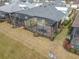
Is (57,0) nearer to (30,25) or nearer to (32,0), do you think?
(32,0)

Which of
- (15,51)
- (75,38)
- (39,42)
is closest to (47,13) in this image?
(39,42)

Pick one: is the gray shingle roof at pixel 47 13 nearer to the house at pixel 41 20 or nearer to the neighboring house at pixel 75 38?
the house at pixel 41 20

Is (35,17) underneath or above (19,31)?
above

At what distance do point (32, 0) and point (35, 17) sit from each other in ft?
52.7

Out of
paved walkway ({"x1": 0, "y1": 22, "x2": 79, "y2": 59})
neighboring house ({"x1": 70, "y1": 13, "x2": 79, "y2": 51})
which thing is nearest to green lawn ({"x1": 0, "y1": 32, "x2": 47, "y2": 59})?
paved walkway ({"x1": 0, "y1": 22, "x2": 79, "y2": 59})

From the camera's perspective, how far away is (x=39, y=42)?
17906 millimetres

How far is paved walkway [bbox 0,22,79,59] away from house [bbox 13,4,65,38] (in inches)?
35.5

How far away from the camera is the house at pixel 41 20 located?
18812mm

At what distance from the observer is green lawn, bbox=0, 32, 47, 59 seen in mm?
14844

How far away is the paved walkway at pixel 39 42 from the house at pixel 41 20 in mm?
903

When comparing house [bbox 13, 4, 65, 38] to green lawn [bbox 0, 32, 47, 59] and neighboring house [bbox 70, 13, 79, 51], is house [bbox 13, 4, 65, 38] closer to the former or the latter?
neighboring house [bbox 70, 13, 79, 51]

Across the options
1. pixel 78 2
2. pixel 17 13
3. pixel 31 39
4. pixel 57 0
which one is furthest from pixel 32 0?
pixel 31 39

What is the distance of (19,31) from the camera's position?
21.2 meters

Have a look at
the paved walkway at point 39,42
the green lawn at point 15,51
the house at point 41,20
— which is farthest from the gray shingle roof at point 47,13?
the green lawn at point 15,51
